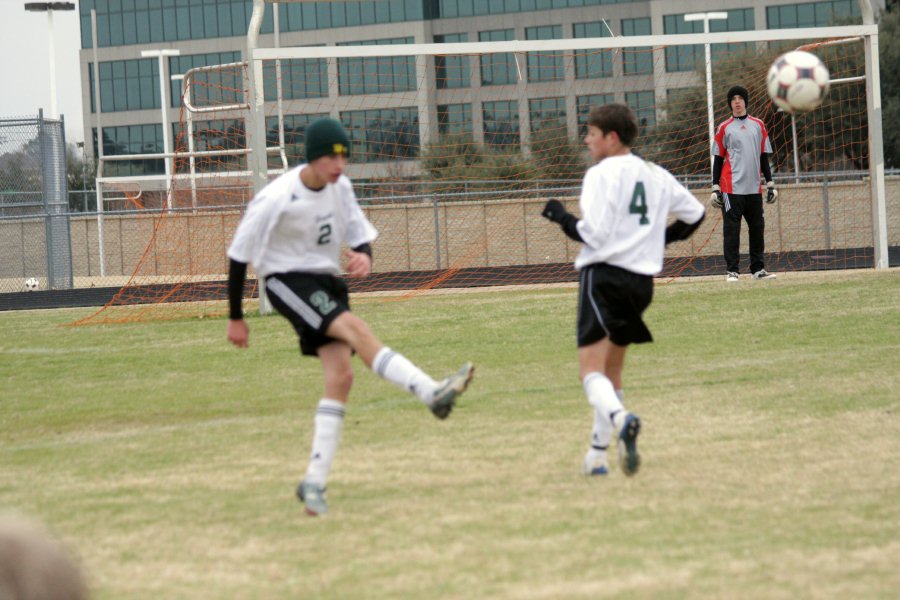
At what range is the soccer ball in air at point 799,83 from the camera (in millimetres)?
9852

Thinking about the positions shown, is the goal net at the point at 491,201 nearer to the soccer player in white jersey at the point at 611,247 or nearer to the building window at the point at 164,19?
the soccer player in white jersey at the point at 611,247

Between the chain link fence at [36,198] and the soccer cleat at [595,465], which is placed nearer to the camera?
the soccer cleat at [595,465]

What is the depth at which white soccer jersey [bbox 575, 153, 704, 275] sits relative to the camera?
604 centimetres

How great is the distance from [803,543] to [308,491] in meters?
2.00

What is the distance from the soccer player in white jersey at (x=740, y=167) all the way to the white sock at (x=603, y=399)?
28.8 feet

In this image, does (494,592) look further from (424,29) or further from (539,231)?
(424,29)

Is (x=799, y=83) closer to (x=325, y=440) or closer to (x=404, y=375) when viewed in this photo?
(x=404, y=375)

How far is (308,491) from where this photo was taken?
5.42 meters

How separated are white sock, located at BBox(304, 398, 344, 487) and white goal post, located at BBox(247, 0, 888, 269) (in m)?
9.63

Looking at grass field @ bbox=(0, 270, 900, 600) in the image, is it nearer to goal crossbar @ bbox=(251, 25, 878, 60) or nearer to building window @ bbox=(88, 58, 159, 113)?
goal crossbar @ bbox=(251, 25, 878, 60)

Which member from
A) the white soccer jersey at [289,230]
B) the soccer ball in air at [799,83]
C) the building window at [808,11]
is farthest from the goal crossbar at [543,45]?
the building window at [808,11]

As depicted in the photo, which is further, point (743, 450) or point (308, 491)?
point (743, 450)

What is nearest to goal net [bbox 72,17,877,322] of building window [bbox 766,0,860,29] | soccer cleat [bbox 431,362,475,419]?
soccer cleat [bbox 431,362,475,419]

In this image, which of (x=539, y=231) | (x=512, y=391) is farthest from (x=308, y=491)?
(x=539, y=231)
